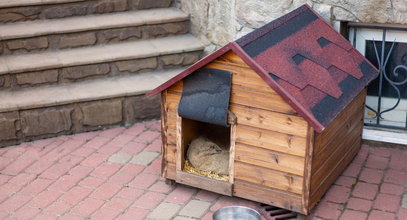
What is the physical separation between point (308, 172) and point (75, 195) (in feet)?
5.61

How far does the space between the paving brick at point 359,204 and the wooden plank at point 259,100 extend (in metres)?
0.91

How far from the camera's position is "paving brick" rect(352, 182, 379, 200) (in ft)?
14.5

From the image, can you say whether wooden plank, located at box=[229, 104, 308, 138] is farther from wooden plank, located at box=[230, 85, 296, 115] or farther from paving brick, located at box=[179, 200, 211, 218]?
paving brick, located at box=[179, 200, 211, 218]

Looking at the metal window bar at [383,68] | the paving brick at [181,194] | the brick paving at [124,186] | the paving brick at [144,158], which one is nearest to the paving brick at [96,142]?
the brick paving at [124,186]

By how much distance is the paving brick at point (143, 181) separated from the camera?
15.2 ft

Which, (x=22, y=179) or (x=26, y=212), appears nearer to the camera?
(x=26, y=212)

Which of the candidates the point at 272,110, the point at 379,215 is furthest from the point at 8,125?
the point at 379,215

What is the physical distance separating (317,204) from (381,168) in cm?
77

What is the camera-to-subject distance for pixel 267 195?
13.7ft

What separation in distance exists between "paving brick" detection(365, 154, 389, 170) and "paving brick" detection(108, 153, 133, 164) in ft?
6.23

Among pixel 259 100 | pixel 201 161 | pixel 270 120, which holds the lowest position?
pixel 201 161

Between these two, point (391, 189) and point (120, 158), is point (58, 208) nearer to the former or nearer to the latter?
point (120, 158)

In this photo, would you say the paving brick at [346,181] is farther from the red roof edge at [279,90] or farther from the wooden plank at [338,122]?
the red roof edge at [279,90]

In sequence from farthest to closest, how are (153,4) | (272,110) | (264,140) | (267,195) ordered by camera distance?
(153,4) < (267,195) < (264,140) < (272,110)
